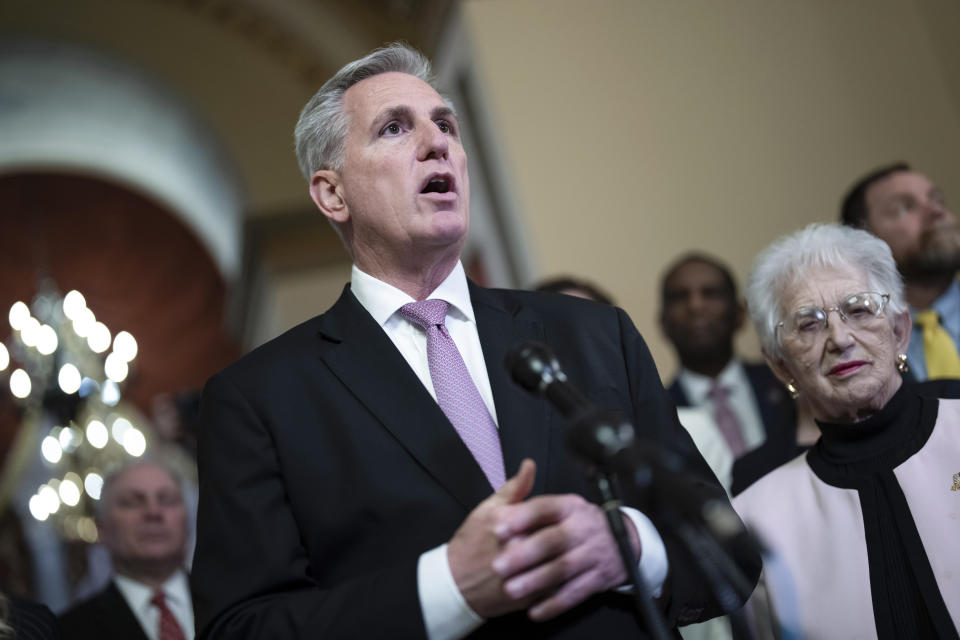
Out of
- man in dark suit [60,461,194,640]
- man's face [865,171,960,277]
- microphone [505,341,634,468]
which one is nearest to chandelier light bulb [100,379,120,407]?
man in dark suit [60,461,194,640]

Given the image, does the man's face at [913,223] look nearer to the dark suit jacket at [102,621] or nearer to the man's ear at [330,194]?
the man's ear at [330,194]

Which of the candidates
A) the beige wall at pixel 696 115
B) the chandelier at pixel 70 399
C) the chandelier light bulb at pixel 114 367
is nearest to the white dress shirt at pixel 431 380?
the beige wall at pixel 696 115

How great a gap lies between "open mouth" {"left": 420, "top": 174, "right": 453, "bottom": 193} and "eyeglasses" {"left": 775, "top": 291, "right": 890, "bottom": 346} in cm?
107

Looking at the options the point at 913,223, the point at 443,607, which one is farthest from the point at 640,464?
the point at 913,223

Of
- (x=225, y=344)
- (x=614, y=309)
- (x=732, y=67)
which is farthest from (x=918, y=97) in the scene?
(x=225, y=344)

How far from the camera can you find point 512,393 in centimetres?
193

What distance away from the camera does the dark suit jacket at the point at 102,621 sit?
3.40 m

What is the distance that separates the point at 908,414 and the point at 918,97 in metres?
3.85

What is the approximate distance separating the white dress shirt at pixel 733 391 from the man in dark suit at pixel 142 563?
84.1 inches

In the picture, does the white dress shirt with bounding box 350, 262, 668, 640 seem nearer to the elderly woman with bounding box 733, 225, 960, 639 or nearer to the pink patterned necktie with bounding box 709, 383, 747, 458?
the elderly woman with bounding box 733, 225, 960, 639

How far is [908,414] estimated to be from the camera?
2.64 metres

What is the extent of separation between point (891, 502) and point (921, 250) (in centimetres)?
158

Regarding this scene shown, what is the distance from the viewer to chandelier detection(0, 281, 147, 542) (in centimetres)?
702

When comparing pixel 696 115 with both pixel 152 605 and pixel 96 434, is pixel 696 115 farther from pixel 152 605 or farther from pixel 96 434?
pixel 96 434
